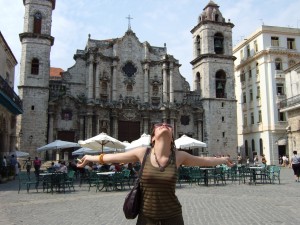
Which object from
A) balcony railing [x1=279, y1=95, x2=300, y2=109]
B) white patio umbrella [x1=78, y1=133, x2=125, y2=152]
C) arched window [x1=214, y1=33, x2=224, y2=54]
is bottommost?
white patio umbrella [x1=78, y1=133, x2=125, y2=152]

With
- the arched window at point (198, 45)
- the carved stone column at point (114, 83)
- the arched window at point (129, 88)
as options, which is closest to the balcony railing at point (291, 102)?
the arched window at point (198, 45)

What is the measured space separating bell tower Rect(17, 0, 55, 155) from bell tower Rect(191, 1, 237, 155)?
55.3 ft

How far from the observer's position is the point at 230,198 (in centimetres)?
1212

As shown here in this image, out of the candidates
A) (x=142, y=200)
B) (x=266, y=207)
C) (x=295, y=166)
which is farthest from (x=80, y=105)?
(x=142, y=200)

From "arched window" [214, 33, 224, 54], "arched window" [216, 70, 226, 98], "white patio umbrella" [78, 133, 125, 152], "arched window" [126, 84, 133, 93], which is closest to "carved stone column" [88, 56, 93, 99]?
"arched window" [126, 84, 133, 93]

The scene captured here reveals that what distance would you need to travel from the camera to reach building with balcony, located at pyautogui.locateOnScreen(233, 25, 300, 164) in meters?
40.1

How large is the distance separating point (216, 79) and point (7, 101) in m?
23.9

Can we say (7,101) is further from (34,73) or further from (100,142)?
(34,73)

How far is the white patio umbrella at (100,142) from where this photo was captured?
18.7 m

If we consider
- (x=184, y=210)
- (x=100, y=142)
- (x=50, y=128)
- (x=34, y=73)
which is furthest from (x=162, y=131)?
(x=34, y=73)

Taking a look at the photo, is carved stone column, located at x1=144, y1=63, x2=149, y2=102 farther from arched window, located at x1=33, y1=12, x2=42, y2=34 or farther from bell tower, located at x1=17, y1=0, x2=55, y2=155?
arched window, located at x1=33, y1=12, x2=42, y2=34

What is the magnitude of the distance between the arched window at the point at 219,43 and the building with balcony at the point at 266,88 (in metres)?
5.51

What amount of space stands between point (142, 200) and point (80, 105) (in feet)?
105

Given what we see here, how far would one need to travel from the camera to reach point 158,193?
338 cm
